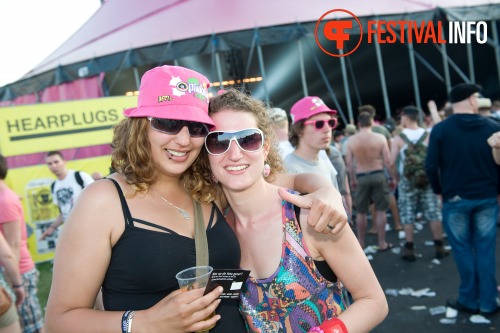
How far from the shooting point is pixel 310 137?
400 centimetres

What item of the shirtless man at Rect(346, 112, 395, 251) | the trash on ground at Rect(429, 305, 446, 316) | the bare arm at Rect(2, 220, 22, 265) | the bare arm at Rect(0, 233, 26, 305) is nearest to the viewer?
the bare arm at Rect(0, 233, 26, 305)

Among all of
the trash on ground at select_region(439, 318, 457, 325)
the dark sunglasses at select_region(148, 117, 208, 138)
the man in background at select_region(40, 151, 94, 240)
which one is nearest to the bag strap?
the dark sunglasses at select_region(148, 117, 208, 138)

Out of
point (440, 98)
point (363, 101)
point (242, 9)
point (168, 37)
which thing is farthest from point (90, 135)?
point (440, 98)

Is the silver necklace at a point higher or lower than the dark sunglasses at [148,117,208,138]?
lower

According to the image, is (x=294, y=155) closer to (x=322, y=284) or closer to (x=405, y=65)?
(x=322, y=284)

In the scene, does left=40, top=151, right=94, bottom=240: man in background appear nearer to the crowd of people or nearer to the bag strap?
the crowd of people

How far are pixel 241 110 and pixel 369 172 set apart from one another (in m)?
5.11

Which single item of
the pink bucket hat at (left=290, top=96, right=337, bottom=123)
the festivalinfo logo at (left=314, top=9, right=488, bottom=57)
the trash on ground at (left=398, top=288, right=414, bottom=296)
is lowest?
the trash on ground at (left=398, top=288, right=414, bottom=296)

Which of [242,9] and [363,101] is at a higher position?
[242,9]

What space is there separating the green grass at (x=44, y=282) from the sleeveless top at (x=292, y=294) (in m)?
5.00

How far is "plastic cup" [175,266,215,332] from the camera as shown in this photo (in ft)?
4.78

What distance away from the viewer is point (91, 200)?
5.08 feet

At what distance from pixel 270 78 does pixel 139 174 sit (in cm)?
1306

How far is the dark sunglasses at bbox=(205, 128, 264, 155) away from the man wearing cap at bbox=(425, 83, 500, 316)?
3.24 meters
